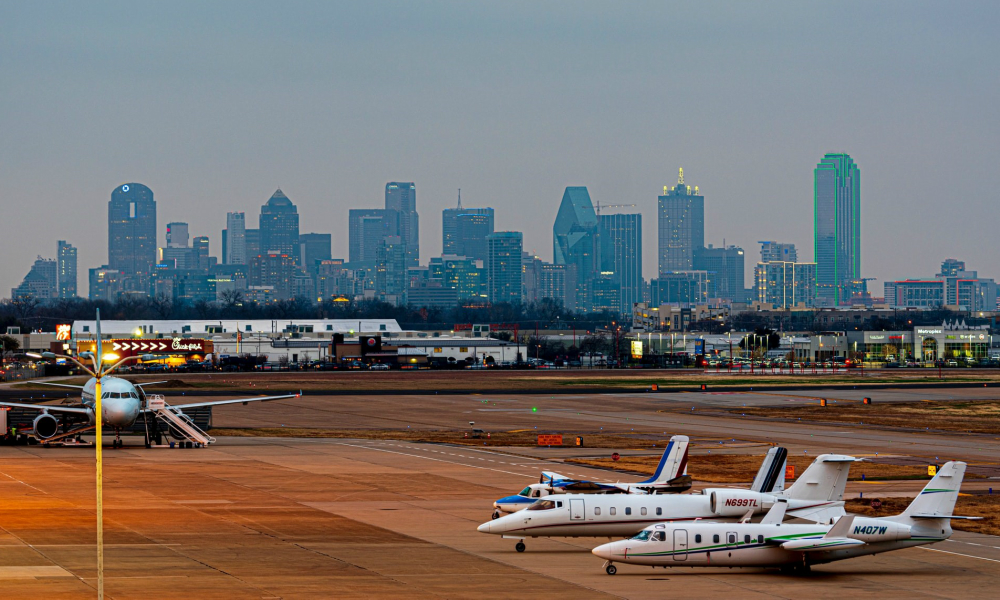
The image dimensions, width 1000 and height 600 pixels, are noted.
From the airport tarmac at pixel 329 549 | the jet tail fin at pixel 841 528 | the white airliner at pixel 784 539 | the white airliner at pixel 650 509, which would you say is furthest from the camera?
the white airliner at pixel 650 509

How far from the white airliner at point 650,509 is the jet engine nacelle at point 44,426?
49987 millimetres

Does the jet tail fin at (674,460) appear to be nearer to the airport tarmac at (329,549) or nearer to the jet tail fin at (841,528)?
the airport tarmac at (329,549)

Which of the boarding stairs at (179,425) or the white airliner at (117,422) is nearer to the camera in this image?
the white airliner at (117,422)

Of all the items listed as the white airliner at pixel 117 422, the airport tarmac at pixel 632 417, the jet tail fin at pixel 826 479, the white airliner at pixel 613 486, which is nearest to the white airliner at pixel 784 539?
the jet tail fin at pixel 826 479

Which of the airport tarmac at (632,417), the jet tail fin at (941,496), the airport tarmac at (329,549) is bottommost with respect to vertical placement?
the airport tarmac at (632,417)

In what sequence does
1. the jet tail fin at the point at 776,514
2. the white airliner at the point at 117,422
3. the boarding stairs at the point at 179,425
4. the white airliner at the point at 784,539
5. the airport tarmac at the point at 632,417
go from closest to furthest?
the white airliner at the point at 784,539 → the jet tail fin at the point at 776,514 → the white airliner at the point at 117,422 → the boarding stairs at the point at 179,425 → the airport tarmac at the point at 632,417

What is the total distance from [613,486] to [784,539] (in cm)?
802

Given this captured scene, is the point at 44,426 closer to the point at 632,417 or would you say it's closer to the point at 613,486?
the point at 613,486

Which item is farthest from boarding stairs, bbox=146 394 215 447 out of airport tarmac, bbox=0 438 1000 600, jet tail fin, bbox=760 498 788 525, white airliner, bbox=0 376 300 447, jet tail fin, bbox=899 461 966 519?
jet tail fin, bbox=899 461 966 519

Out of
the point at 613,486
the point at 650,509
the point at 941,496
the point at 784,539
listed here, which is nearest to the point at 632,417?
the point at 613,486

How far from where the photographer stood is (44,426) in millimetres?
83000

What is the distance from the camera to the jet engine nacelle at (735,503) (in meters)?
43.6

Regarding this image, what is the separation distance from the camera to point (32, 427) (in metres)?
85.2

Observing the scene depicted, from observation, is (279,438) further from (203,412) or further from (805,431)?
(805,431)
